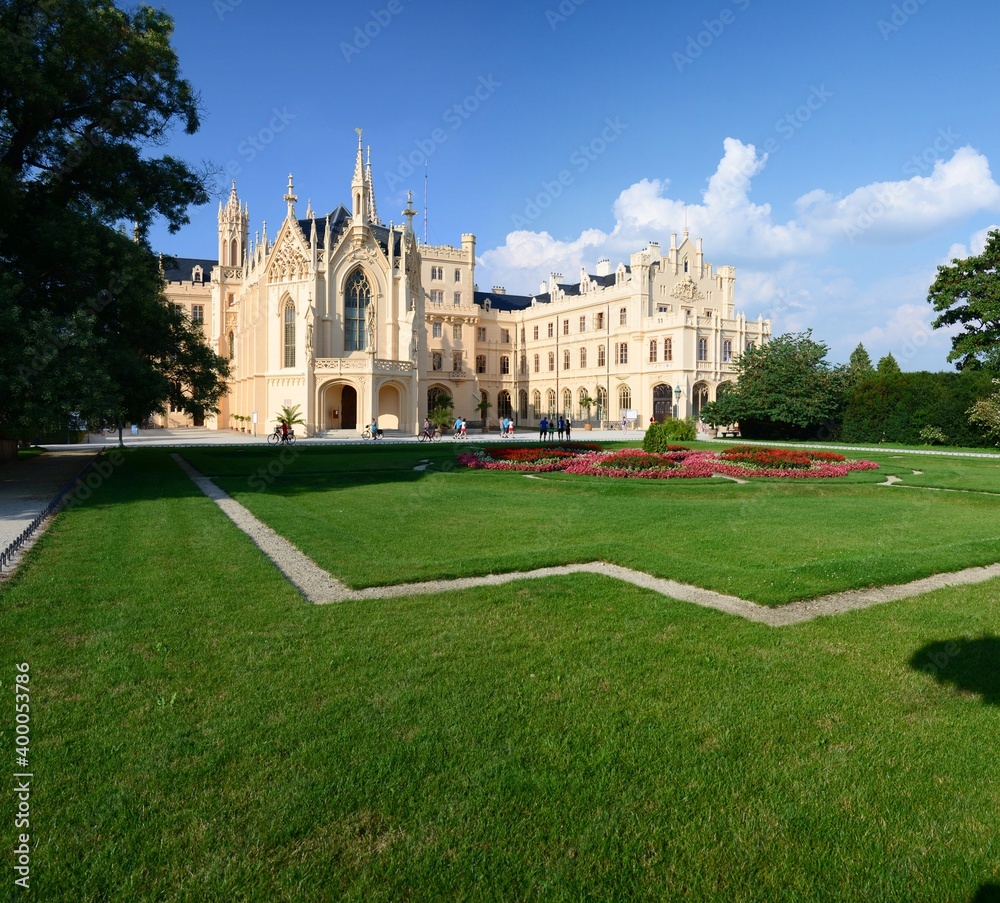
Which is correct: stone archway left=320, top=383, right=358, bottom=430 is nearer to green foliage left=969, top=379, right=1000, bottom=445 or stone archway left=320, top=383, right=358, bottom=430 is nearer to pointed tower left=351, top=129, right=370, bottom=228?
pointed tower left=351, top=129, right=370, bottom=228

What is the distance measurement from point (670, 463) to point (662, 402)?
3914cm

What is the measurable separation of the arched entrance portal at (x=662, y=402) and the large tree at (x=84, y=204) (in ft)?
147

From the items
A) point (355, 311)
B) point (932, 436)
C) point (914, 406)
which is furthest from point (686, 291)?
point (355, 311)

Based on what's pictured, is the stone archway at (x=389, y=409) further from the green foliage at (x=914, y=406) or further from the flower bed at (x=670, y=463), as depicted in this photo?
the green foliage at (x=914, y=406)

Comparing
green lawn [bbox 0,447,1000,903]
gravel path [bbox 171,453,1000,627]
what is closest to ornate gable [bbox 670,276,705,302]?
gravel path [bbox 171,453,1000,627]

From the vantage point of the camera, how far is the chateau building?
4644 cm

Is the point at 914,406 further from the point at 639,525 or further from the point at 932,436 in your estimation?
the point at 639,525

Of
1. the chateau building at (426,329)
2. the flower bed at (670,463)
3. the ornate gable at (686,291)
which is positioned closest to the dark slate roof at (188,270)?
the chateau building at (426,329)

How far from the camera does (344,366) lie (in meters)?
45.2

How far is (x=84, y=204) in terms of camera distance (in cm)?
1570

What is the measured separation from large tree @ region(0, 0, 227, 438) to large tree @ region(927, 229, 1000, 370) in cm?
3834

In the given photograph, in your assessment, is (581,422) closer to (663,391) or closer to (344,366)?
(663,391)

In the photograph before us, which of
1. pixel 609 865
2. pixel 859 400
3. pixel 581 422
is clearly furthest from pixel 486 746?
pixel 581 422

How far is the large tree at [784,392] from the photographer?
134 ft
